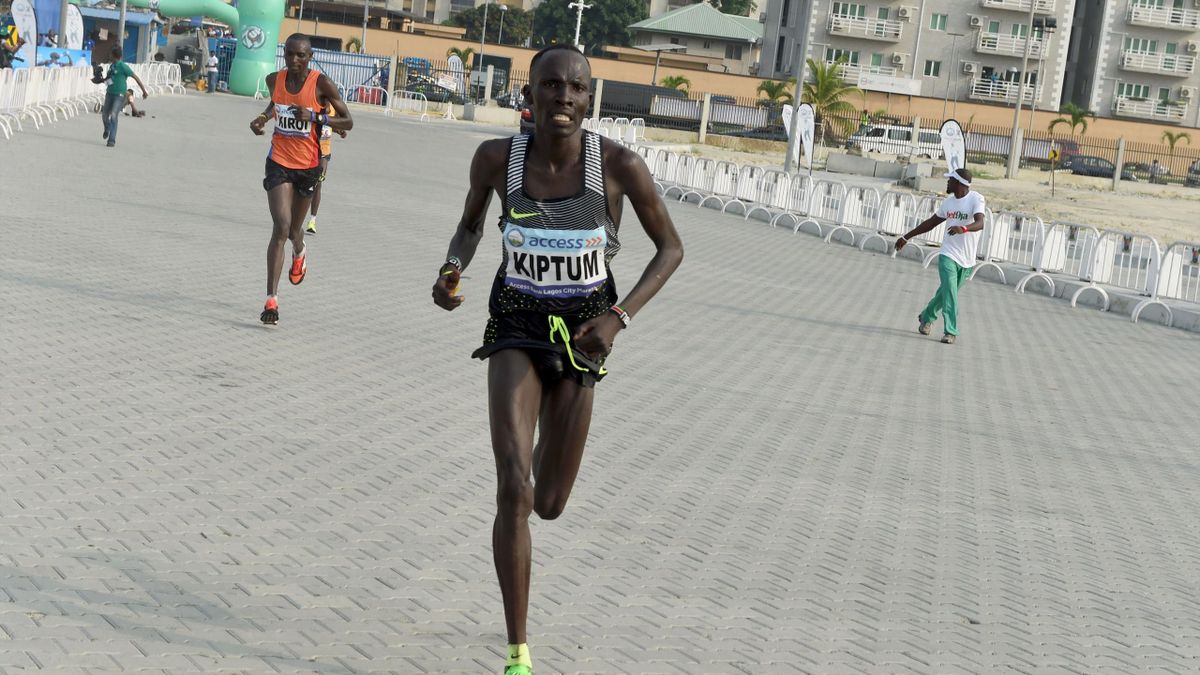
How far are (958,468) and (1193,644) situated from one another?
289cm

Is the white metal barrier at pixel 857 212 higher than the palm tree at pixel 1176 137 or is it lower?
lower

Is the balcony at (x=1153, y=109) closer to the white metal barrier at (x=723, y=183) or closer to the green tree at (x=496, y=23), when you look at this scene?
the green tree at (x=496, y=23)

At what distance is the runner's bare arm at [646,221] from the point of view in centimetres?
453

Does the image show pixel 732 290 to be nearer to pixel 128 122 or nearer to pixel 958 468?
pixel 958 468

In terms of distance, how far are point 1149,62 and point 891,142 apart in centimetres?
3187

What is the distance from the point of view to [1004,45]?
84.0m

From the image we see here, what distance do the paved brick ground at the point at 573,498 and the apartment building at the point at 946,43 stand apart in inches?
2878

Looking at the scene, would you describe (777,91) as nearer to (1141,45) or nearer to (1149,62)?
(1149,62)

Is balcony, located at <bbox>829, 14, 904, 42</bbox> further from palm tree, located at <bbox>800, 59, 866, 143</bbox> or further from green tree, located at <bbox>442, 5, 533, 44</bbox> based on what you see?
green tree, located at <bbox>442, 5, 533, 44</bbox>

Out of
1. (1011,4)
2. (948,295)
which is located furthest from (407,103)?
(948,295)

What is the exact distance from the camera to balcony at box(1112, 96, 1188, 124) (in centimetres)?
8450

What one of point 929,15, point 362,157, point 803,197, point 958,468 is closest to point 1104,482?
point 958,468

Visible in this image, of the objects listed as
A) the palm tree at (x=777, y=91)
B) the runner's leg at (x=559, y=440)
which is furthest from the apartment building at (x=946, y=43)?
the runner's leg at (x=559, y=440)

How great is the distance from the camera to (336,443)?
7293mm
